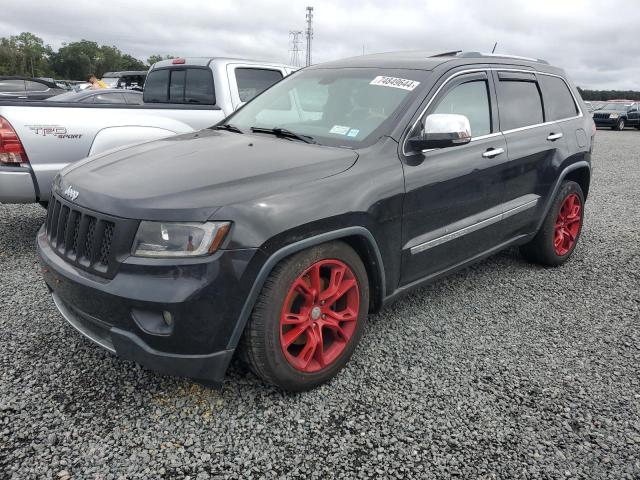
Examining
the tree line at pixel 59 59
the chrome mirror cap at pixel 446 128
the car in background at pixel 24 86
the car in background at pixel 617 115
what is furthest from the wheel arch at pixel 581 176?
the tree line at pixel 59 59

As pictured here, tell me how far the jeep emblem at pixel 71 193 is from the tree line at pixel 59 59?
276 ft

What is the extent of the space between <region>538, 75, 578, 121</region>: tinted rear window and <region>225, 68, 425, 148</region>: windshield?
1.66 metres

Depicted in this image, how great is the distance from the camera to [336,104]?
341 cm

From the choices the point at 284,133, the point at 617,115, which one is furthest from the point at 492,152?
the point at 617,115

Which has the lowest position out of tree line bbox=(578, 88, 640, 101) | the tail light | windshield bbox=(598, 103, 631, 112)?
the tail light

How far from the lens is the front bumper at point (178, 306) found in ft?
7.23

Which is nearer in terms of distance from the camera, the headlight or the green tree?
the headlight

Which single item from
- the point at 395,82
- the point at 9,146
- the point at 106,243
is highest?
the point at 395,82

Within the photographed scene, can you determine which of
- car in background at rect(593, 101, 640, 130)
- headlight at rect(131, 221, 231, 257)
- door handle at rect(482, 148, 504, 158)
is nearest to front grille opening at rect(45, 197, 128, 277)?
headlight at rect(131, 221, 231, 257)

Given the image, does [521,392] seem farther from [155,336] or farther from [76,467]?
[76,467]

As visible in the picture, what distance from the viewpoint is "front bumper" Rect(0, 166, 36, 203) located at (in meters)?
4.12

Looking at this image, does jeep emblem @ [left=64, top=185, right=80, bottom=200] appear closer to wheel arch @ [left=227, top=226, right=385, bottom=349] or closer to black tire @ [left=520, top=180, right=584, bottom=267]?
wheel arch @ [left=227, top=226, right=385, bottom=349]

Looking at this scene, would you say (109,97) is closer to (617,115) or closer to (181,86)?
(181,86)

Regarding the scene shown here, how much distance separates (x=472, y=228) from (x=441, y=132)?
0.84 m
